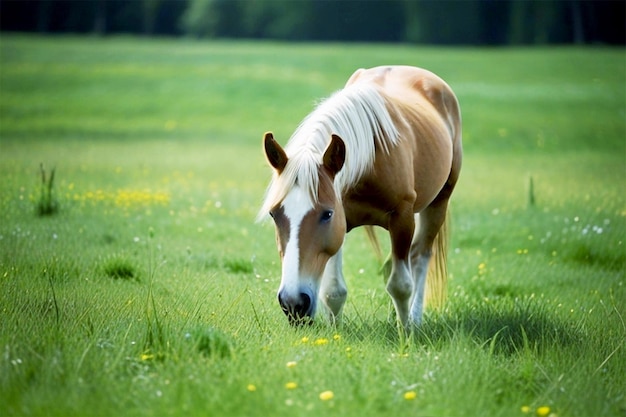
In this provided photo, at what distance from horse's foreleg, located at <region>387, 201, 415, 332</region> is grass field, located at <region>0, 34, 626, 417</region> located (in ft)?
0.50

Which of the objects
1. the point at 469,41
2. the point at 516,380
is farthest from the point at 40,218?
the point at 469,41

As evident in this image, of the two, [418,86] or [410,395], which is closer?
[410,395]

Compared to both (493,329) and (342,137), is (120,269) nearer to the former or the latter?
(342,137)

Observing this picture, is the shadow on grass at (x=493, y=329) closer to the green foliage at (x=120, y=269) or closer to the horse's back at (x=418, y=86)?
the horse's back at (x=418, y=86)

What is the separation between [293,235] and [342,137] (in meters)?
0.84

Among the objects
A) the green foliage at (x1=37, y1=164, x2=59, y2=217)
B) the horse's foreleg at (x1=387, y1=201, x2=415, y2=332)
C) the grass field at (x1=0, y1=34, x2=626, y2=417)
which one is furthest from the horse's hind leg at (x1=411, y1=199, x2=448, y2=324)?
the green foliage at (x1=37, y1=164, x2=59, y2=217)

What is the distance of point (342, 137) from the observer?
5570 mm

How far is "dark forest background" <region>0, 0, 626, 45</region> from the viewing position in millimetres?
44375

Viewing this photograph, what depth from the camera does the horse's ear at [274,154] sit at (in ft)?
17.0

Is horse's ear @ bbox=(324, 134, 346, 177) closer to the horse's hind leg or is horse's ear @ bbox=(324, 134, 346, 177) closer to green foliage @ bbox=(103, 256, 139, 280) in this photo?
the horse's hind leg

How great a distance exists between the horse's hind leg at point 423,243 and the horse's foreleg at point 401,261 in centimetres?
56

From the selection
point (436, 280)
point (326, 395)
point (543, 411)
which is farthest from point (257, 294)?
point (543, 411)

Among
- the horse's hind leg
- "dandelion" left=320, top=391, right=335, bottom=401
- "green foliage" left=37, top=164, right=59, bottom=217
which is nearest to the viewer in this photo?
"dandelion" left=320, top=391, right=335, bottom=401

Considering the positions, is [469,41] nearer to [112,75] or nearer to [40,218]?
[112,75]
